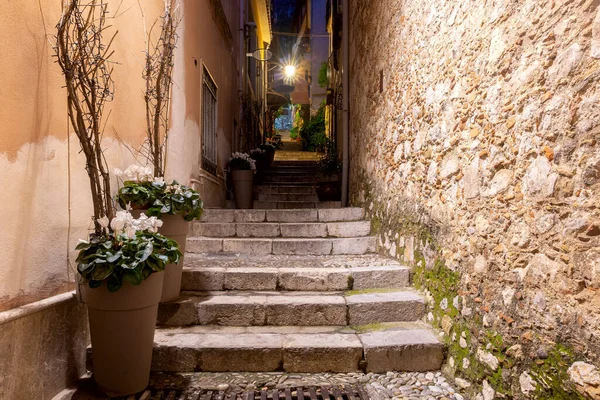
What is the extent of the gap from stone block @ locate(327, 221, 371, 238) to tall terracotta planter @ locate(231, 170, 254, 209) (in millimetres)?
2532

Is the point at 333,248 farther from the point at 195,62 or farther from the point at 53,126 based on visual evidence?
the point at 195,62

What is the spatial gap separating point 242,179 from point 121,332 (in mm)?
4495

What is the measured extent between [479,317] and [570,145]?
1044mm

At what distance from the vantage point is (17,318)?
1789 millimetres

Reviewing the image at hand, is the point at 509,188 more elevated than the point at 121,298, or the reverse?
the point at 509,188

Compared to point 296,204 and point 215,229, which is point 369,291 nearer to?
point 215,229

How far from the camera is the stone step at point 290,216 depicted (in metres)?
4.68

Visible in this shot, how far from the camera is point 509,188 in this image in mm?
1790

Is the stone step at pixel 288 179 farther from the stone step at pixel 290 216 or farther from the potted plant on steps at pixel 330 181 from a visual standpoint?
the stone step at pixel 290 216

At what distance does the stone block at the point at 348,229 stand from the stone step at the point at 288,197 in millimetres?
2374

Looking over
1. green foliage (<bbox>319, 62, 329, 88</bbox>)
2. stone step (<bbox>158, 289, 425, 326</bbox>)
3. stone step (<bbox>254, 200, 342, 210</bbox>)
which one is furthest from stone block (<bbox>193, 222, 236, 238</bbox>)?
green foliage (<bbox>319, 62, 329, 88</bbox>)

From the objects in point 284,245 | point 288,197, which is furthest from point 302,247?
point 288,197

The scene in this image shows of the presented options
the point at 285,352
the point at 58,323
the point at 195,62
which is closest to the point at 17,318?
the point at 58,323

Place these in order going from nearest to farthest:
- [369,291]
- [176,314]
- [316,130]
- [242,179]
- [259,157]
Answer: [176,314] < [369,291] < [242,179] < [259,157] < [316,130]
